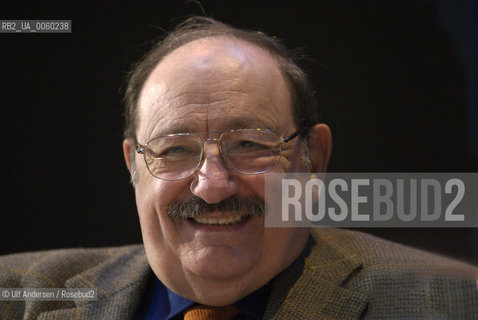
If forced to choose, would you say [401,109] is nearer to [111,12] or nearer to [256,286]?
[256,286]

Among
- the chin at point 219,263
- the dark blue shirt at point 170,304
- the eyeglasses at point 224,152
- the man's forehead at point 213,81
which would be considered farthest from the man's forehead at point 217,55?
the dark blue shirt at point 170,304

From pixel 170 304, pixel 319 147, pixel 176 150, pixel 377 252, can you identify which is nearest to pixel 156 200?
pixel 176 150

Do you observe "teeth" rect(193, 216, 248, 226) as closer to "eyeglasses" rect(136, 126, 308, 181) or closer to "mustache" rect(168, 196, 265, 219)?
"mustache" rect(168, 196, 265, 219)

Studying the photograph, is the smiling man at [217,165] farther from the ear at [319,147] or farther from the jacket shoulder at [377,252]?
the jacket shoulder at [377,252]

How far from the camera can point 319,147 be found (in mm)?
1630

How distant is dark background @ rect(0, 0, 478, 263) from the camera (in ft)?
4.20

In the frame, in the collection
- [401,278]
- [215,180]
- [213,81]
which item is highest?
[213,81]

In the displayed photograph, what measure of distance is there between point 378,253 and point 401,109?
18.5 inches

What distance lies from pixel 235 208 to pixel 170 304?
449mm

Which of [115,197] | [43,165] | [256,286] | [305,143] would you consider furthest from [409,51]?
[43,165]

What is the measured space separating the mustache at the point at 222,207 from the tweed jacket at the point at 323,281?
0.79 feet

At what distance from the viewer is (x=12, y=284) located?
1842 mm

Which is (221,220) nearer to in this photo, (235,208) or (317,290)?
(235,208)

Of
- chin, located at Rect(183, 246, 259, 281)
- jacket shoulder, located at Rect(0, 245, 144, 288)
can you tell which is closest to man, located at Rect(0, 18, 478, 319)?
chin, located at Rect(183, 246, 259, 281)
